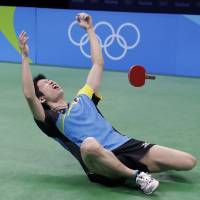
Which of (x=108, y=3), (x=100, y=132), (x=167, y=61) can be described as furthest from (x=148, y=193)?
(x=108, y=3)

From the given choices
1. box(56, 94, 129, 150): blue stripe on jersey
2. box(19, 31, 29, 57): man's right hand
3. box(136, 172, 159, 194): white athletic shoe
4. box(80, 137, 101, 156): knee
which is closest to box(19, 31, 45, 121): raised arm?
box(19, 31, 29, 57): man's right hand

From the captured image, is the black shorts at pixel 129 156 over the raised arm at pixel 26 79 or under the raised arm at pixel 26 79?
under

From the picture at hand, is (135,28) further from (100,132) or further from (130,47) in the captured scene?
(100,132)

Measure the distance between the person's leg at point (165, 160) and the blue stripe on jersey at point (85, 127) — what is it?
0.76 feet

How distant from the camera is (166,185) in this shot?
13.0 ft

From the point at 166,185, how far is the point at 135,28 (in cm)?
529

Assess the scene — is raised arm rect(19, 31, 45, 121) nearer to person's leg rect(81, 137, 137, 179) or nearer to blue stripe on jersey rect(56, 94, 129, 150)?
blue stripe on jersey rect(56, 94, 129, 150)

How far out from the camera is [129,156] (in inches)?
157

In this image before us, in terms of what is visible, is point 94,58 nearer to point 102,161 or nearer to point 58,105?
point 58,105

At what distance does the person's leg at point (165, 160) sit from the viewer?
398cm

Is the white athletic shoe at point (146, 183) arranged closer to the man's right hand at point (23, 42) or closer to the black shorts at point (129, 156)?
the black shorts at point (129, 156)

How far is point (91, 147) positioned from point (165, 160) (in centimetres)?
66

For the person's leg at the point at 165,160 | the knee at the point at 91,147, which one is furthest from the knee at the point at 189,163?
the knee at the point at 91,147

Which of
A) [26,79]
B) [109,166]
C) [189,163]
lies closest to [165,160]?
[189,163]
